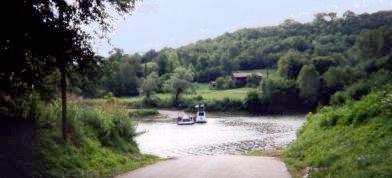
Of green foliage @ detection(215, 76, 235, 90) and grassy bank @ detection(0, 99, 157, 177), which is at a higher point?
green foliage @ detection(215, 76, 235, 90)

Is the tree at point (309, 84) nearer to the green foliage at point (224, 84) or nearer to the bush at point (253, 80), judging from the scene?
the bush at point (253, 80)

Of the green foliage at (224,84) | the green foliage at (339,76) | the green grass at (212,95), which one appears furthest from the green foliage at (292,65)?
the green foliage at (224,84)

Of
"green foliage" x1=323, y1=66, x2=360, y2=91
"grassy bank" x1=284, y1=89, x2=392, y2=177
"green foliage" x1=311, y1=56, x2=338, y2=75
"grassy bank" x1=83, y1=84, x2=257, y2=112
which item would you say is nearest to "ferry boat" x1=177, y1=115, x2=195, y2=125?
"grassy bank" x1=83, y1=84, x2=257, y2=112

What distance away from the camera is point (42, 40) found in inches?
640

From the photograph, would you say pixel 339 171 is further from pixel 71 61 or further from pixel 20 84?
pixel 20 84

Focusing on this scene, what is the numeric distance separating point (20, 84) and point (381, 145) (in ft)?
38.4

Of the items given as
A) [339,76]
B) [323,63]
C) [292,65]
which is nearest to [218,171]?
[339,76]

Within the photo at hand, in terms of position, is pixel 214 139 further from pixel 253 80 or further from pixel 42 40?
pixel 253 80

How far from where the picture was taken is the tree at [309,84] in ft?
346

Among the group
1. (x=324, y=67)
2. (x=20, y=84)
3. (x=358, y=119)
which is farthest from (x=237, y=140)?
(x=324, y=67)

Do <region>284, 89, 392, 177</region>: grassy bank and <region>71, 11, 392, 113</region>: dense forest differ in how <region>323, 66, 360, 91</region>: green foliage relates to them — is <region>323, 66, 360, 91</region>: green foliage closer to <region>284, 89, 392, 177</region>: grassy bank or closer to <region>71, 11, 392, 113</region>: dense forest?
<region>71, 11, 392, 113</region>: dense forest

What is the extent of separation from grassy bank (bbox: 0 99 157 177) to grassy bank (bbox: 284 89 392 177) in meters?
7.87

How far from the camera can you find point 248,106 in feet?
354

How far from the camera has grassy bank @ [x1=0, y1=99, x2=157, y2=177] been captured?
16.5m
